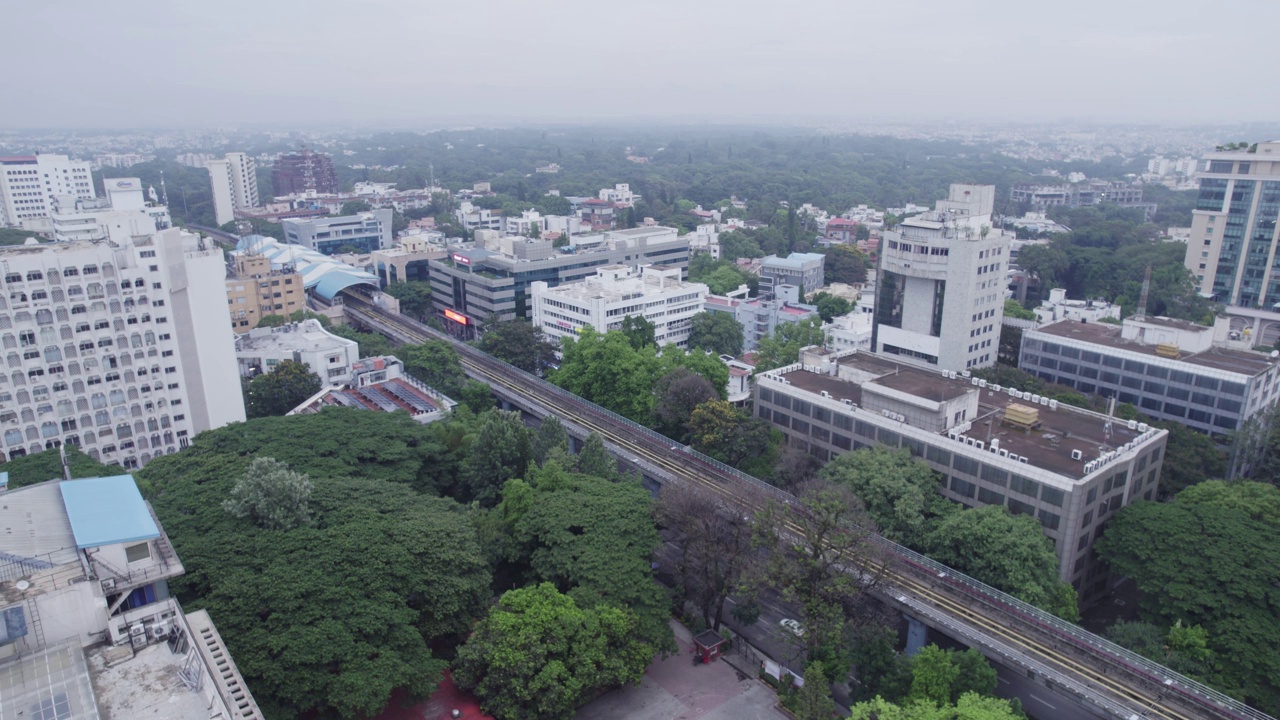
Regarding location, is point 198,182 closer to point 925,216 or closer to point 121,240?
point 121,240

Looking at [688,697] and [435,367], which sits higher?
[435,367]

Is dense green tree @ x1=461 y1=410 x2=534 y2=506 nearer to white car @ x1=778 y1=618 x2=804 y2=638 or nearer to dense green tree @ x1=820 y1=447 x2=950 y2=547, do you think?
white car @ x1=778 y1=618 x2=804 y2=638

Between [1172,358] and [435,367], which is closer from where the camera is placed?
[1172,358]

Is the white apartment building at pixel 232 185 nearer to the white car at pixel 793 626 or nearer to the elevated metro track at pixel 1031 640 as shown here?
the elevated metro track at pixel 1031 640

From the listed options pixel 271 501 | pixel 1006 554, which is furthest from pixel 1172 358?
pixel 271 501

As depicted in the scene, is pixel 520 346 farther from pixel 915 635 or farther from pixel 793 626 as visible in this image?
pixel 915 635
